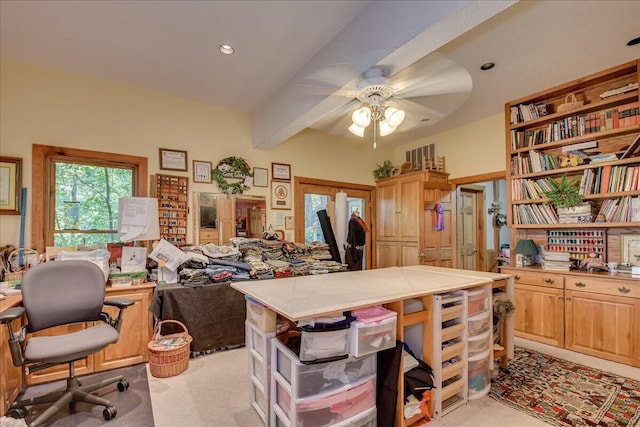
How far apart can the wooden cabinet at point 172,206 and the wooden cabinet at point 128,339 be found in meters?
0.79

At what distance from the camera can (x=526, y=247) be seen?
11.8 feet

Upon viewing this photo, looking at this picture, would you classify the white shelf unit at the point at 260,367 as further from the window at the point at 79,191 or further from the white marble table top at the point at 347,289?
the window at the point at 79,191

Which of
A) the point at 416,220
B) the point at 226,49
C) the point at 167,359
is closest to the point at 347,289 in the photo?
the point at 167,359

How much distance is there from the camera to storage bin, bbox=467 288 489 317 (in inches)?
86.2

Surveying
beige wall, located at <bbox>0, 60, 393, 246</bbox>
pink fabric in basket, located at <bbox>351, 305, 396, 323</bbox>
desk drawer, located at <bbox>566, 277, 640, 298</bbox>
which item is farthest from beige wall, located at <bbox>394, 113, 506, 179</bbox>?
pink fabric in basket, located at <bbox>351, 305, 396, 323</bbox>

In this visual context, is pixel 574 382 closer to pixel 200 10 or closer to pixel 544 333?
pixel 544 333

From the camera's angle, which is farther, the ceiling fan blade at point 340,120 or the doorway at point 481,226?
the doorway at point 481,226

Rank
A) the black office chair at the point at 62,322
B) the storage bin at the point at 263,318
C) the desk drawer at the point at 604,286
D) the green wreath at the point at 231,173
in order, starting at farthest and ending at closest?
the green wreath at the point at 231,173 < the desk drawer at the point at 604,286 < the black office chair at the point at 62,322 < the storage bin at the point at 263,318

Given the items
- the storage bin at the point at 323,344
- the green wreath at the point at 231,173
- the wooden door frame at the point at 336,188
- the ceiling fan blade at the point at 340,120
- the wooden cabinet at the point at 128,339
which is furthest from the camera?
the wooden door frame at the point at 336,188

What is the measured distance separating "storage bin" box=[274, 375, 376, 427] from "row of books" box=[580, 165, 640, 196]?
3.21 metres

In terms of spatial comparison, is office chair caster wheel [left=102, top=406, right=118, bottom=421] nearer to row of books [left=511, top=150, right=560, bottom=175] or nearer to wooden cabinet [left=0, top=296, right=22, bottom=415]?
wooden cabinet [left=0, top=296, right=22, bottom=415]

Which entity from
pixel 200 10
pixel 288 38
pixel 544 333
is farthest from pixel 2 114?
pixel 544 333

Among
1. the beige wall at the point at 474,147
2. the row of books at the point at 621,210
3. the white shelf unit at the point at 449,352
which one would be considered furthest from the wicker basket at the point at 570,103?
the white shelf unit at the point at 449,352

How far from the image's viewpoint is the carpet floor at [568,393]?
2.02 meters
